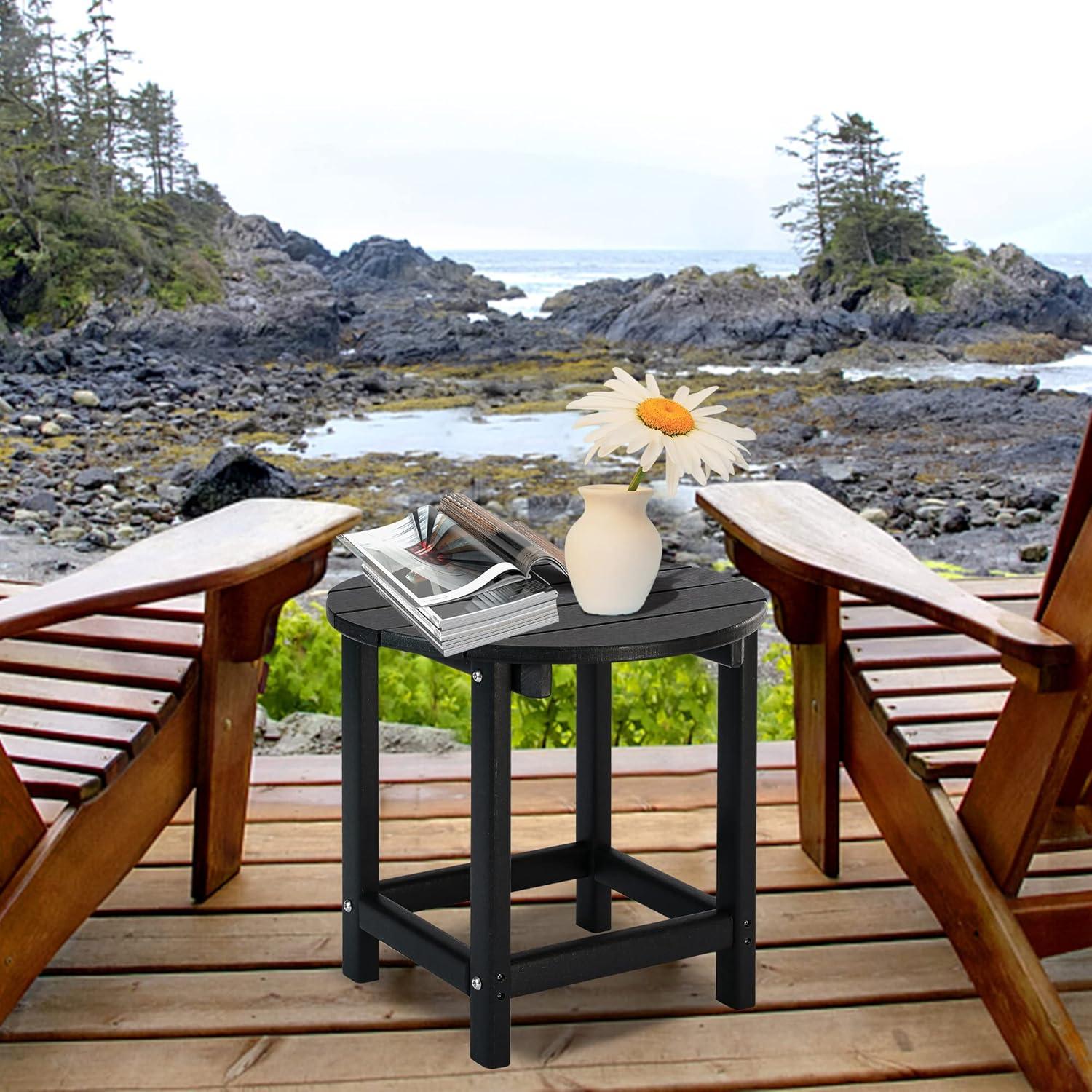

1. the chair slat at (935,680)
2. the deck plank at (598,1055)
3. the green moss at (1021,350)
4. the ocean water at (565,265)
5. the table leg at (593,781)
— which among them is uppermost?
the ocean water at (565,265)

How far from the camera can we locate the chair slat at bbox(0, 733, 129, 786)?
5.12 feet

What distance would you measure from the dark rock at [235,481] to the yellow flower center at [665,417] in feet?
9.76

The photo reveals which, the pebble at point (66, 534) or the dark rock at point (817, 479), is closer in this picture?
the pebble at point (66, 534)

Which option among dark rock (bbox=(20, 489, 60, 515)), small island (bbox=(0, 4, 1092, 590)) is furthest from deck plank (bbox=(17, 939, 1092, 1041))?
dark rock (bbox=(20, 489, 60, 515))

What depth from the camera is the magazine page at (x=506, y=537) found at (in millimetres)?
1574

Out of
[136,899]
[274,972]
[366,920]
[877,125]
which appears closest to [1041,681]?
[366,920]

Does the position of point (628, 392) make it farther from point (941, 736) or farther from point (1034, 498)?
point (1034, 498)

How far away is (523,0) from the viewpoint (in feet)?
15.2

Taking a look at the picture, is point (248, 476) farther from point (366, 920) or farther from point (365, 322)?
point (366, 920)

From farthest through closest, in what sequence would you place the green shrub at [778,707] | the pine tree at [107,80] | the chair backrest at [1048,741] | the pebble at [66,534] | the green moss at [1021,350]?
the green moss at [1021,350] → the pine tree at [107,80] → the pebble at [66,534] → the green shrub at [778,707] → the chair backrest at [1048,741]

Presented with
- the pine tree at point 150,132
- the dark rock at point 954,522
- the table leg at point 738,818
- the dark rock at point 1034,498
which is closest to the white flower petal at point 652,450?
the table leg at point 738,818

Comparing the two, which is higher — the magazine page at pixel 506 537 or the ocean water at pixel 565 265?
the ocean water at pixel 565 265

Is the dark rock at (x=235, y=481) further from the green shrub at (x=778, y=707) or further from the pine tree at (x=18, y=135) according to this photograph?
the green shrub at (x=778, y=707)

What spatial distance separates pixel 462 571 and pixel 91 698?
0.55m
